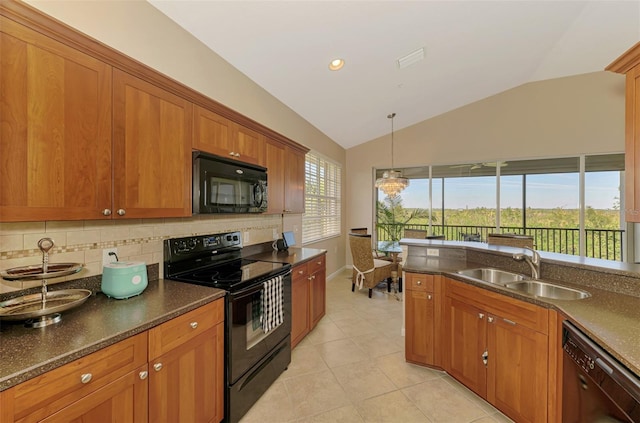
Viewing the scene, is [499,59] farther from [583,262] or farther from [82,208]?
[82,208]

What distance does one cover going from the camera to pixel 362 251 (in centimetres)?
424

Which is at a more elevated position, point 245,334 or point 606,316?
point 606,316

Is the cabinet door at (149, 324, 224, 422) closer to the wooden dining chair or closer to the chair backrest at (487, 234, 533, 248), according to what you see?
the wooden dining chair

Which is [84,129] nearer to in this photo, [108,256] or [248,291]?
[108,256]

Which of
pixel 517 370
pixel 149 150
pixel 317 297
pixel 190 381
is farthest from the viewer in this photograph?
pixel 317 297

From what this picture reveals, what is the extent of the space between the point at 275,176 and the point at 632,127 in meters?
2.70

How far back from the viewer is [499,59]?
3781mm

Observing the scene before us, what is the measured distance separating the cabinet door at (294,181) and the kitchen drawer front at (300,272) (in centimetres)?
75

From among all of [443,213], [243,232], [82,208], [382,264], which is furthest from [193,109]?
[443,213]

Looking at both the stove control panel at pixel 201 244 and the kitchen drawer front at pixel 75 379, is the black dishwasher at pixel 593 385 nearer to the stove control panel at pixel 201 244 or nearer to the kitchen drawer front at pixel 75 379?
the kitchen drawer front at pixel 75 379

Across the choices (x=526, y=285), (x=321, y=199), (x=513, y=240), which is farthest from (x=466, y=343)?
(x=321, y=199)

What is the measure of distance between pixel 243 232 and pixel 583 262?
2879 millimetres

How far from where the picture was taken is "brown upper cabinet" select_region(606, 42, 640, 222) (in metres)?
1.54

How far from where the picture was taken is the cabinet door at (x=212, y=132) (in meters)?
1.95
